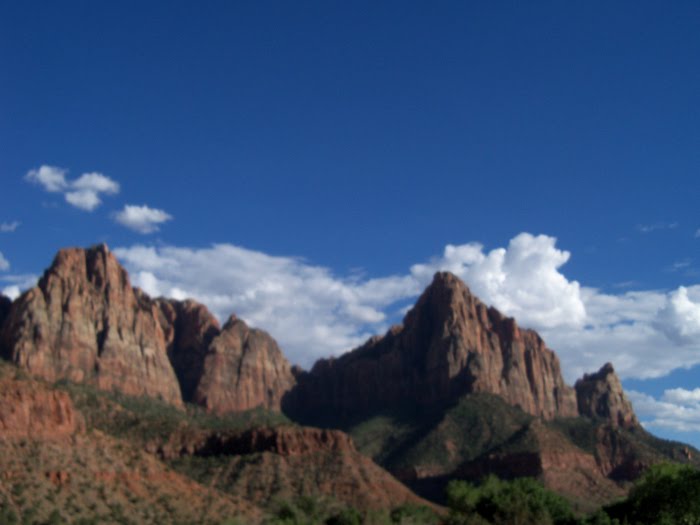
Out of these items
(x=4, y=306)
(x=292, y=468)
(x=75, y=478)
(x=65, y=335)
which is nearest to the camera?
(x=75, y=478)

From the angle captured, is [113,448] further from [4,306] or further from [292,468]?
[4,306]

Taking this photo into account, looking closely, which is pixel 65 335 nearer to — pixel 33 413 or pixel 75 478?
pixel 33 413

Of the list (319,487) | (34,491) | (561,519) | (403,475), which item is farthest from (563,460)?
(34,491)

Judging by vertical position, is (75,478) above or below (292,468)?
below

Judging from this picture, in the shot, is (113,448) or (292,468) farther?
(292,468)

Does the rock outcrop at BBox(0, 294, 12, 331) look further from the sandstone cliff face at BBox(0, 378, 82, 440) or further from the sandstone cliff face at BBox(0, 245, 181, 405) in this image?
the sandstone cliff face at BBox(0, 378, 82, 440)

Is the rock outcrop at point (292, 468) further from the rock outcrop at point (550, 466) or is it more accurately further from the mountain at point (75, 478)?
the rock outcrop at point (550, 466)

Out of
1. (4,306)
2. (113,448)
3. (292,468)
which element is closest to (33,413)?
(113,448)

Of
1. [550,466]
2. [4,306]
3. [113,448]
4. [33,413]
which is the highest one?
[4,306]

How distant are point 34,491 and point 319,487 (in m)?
56.8

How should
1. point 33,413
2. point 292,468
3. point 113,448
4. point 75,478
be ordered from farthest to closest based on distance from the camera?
point 292,468 < point 113,448 < point 33,413 < point 75,478

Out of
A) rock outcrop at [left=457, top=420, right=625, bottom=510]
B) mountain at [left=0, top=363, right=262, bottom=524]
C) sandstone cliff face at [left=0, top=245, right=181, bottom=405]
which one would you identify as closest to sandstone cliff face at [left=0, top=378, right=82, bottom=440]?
mountain at [left=0, top=363, right=262, bottom=524]

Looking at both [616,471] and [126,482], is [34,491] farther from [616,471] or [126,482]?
[616,471]

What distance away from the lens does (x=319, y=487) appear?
438 ft
